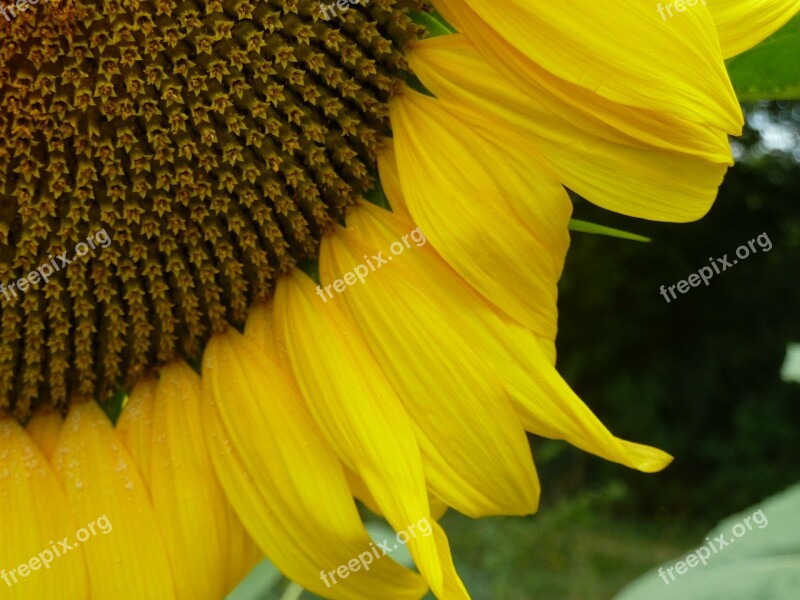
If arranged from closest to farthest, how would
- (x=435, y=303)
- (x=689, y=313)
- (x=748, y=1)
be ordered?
1. (x=748, y=1)
2. (x=435, y=303)
3. (x=689, y=313)

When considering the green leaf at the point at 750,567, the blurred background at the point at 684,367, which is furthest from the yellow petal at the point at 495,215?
the blurred background at the point at 684,367

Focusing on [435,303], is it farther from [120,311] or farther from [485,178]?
[120,311]

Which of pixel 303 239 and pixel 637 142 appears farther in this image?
pixel 303 239

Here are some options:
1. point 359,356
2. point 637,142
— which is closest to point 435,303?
point 359,356

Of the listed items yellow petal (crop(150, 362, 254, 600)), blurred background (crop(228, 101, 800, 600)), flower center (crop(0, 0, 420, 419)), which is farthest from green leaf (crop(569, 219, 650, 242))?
blurred background (crop(228, 101, 800, 600))

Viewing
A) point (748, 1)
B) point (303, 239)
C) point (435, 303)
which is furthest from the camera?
point (303, 239)

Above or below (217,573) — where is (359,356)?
above
